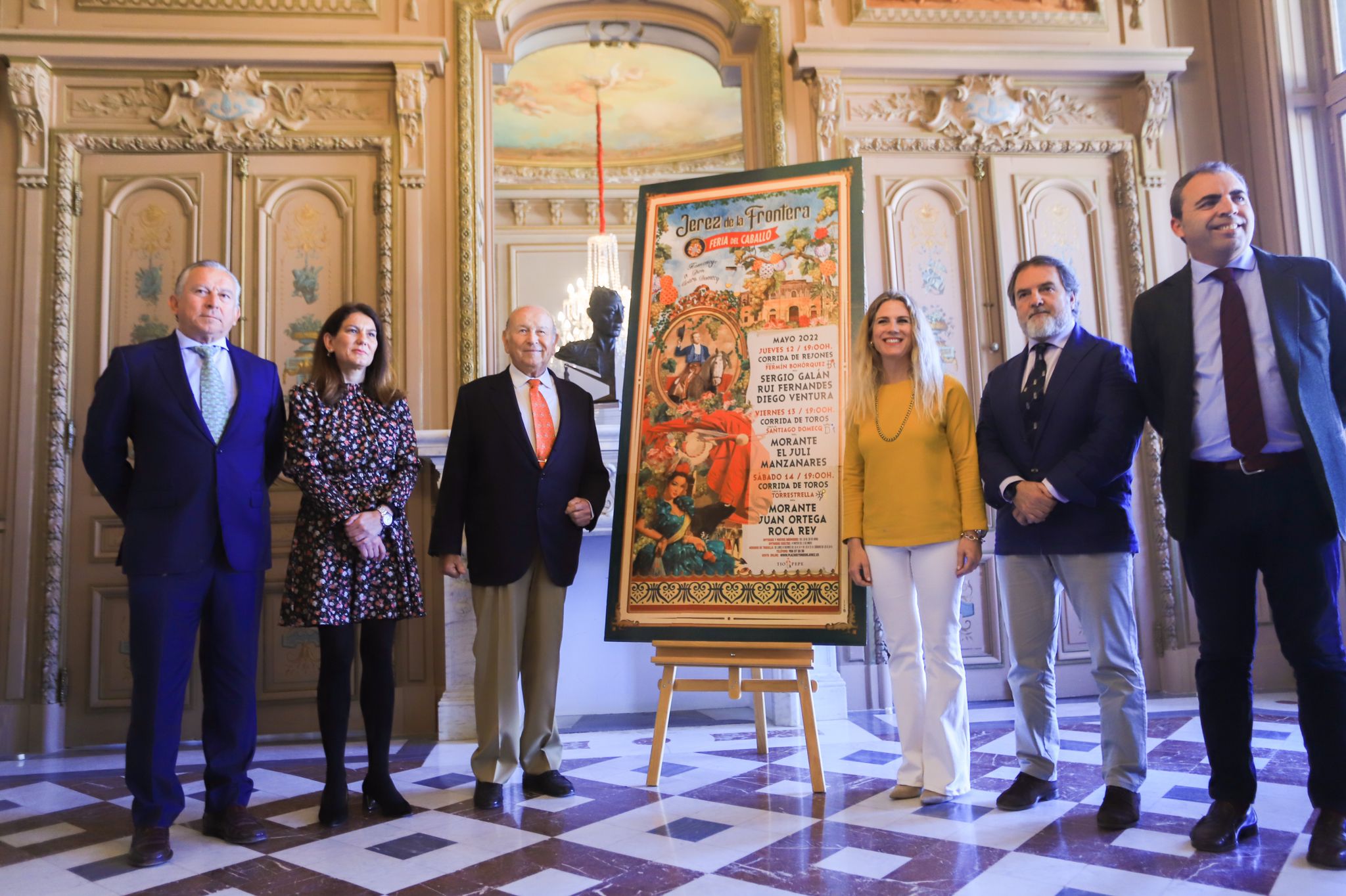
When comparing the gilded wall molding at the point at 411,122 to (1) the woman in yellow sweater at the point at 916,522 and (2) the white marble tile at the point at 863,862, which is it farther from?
(2) the white marble tile at the point at 863,862

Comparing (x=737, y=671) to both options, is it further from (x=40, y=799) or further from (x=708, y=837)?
(x=40, y=799)

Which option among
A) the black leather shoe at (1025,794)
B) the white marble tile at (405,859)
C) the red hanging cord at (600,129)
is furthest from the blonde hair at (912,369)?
the red hanging cord at (600,129)

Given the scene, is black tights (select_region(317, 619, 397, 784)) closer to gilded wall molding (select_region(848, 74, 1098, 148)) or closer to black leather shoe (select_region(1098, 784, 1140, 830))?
black leather shoe (select_region(1098, 784, 1140, 830))

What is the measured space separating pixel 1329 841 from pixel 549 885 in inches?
68.6

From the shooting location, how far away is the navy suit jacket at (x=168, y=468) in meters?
2.56

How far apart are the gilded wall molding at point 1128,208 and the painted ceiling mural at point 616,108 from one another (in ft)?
7.42

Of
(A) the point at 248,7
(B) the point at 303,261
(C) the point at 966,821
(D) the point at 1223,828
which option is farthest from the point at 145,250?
(D) the point at 1223,828

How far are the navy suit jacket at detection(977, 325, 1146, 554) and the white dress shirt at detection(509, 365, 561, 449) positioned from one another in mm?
1342

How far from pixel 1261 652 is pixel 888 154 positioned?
3.08 m

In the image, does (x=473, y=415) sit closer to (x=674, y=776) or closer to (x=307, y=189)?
(x=674, y=776)

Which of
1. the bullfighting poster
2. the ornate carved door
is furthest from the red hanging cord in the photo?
the bullfighting poster

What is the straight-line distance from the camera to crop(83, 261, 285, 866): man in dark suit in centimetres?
254

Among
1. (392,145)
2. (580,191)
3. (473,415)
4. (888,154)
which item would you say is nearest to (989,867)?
(473,415)

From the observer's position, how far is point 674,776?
3.16 meters
